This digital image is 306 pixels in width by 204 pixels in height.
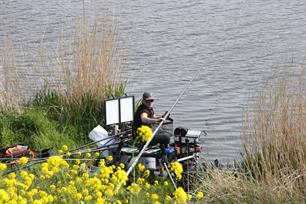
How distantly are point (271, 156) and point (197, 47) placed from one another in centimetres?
704

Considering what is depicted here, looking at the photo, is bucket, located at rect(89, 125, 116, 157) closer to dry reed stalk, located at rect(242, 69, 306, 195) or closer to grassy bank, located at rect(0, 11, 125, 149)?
grassy bank, located at rect(0, 11, 125, 149)

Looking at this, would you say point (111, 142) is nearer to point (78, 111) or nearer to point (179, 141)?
point (179, 141)

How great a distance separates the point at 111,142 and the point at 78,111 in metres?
1.59

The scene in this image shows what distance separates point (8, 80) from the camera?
26.5 ft

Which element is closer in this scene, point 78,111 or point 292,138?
point 292,138

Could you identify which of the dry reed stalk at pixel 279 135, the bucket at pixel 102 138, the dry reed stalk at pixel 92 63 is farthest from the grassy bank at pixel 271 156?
the dry reed stalk at pixel 92 63

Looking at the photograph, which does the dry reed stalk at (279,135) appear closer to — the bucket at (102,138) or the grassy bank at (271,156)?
the grassy bank at (271,156)

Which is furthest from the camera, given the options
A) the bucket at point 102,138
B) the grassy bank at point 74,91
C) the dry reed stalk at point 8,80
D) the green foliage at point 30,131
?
the dry reed stalk at point 8,80

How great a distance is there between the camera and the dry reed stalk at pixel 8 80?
312 inches

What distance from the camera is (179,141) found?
249 inches

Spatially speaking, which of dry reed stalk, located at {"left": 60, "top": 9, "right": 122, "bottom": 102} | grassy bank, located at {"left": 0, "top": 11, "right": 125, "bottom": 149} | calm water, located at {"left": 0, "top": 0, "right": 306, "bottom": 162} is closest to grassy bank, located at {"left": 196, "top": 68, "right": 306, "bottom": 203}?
calm water, located at {"left": 0, "top": 0, "right": 306, "bottom": 162}

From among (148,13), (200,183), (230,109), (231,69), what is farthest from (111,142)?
(148,13)

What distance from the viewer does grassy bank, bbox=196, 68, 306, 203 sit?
5176 millimetres

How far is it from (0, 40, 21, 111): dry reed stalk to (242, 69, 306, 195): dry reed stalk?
328 cm
